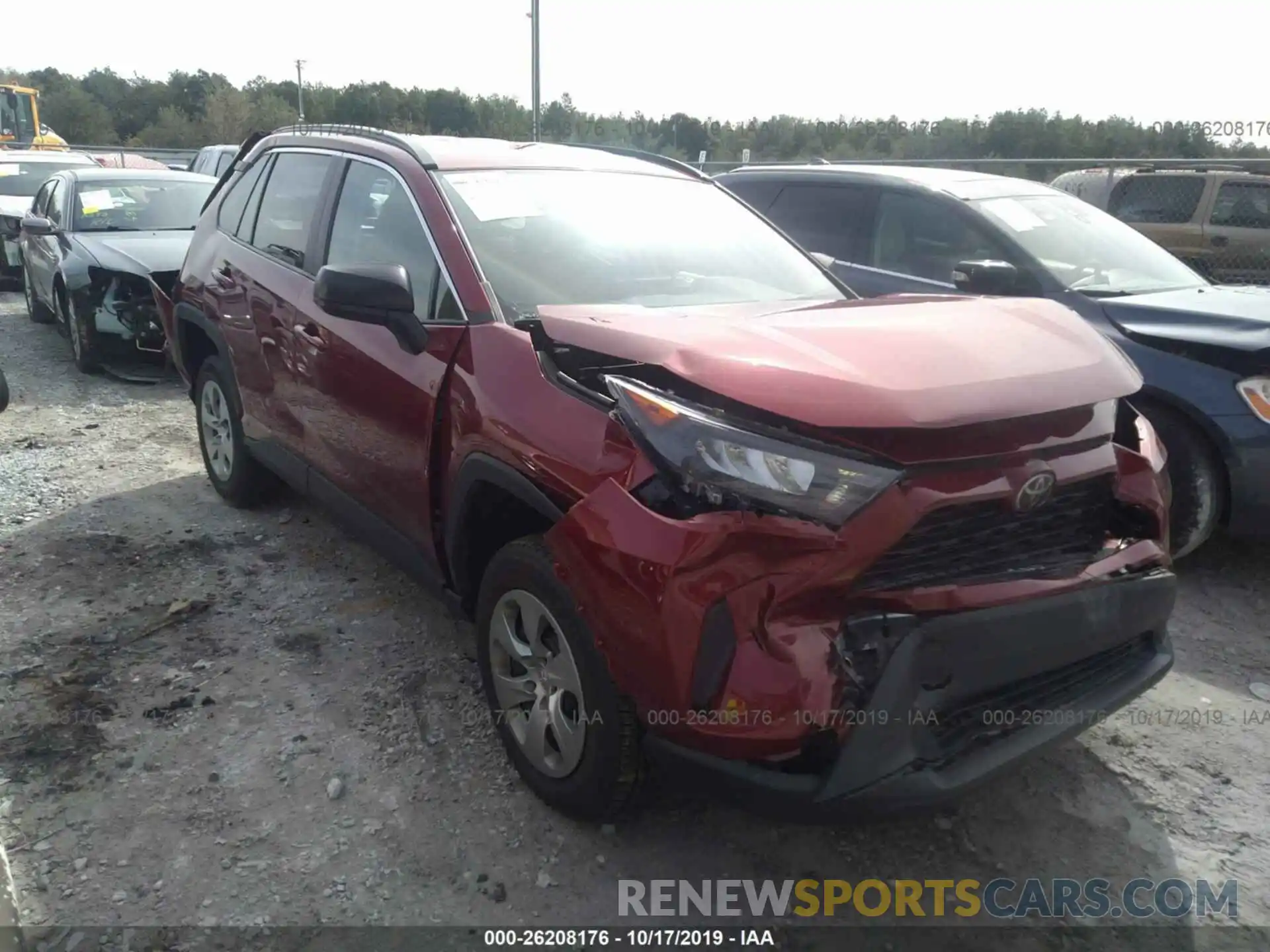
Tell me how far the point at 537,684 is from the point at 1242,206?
11.4m

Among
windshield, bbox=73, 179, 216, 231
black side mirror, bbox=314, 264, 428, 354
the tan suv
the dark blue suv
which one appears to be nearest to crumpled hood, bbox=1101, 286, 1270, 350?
the dark blue suv

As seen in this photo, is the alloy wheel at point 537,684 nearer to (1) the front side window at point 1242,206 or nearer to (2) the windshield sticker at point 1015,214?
(2) the windshield sticker at point 1015,214

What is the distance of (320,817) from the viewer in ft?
9.24

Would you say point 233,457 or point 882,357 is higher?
point 882,357

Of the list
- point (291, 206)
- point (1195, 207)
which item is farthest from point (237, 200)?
point (1195, 207)

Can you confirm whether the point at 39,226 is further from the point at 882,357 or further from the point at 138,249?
the point at 882,357

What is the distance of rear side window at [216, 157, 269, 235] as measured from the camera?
481 centimetres

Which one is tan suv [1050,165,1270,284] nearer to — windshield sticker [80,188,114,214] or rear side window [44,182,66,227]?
windshield sticker [80,188,114,214]

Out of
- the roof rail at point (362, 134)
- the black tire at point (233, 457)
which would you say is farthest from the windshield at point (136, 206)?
the roof rail at point (362, 134)

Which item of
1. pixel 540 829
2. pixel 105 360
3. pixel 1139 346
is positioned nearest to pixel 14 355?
pixel 105 360

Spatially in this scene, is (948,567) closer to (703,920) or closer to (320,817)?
(703,920)

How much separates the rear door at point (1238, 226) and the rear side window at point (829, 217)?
672cm

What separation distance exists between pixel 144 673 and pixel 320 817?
116cm

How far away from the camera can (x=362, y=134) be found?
4070mm
